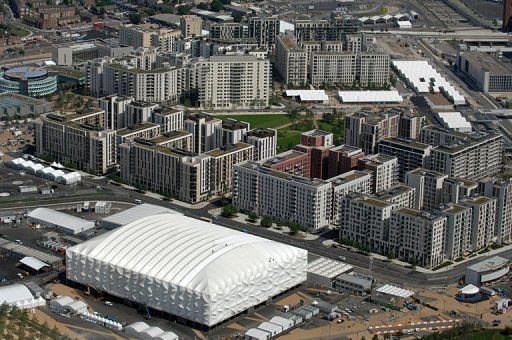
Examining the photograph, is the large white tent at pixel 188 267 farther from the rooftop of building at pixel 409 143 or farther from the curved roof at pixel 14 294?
the rooftop of building at pixel 409 143

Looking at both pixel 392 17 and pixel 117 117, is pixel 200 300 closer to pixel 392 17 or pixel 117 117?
pixel 117 117

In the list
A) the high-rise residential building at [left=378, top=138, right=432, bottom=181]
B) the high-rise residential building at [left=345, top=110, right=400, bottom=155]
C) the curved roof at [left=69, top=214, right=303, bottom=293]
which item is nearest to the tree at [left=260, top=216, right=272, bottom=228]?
the curved roof at [left=69, top=214, right=303, bottom=293]

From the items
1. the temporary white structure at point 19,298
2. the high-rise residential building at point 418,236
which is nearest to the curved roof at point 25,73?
the temporary white structure at point 19,298

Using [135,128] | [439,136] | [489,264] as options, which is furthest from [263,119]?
[489,264]

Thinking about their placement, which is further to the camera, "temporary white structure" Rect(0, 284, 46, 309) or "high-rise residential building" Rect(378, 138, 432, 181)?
"high-rise residential building" Rect(378, 138, 432, 181)

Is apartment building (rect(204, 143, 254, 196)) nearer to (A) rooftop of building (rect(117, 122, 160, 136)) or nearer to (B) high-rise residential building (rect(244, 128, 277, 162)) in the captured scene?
(B) high-rise residential building (rect(244, 128, 277, 162))

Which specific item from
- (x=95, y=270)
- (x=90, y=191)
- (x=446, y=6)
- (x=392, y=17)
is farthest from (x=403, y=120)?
(x=446, y=6)
